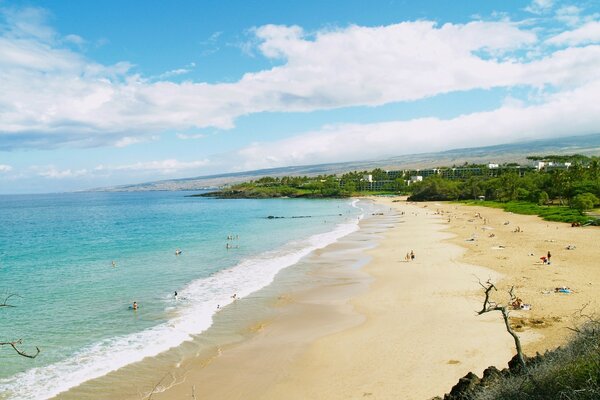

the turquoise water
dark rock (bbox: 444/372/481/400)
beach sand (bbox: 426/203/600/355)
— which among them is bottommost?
beach sand (bbox: 426/203/600/355)

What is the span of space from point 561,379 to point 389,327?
1181 centimetres

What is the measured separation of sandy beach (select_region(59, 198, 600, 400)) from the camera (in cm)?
1342

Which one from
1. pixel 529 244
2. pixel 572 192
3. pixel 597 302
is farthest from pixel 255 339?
pixel 572 192

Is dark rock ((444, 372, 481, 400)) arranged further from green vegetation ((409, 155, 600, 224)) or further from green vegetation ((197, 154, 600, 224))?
green vegetation ((197, 154, 600, 224))

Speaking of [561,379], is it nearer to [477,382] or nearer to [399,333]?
[477,382]

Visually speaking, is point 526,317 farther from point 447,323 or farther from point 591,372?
point 591,372

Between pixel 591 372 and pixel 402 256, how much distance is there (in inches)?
1179

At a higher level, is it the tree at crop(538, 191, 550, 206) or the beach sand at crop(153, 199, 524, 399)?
the beach sand at crop(153, 199, 524, 399)

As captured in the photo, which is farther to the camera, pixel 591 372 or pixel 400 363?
pixel 400 363

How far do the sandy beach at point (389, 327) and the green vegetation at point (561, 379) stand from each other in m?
2.04

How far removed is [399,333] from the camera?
17.6 m

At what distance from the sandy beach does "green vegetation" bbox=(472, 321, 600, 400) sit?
204 centimetres

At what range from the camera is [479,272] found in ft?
91.9

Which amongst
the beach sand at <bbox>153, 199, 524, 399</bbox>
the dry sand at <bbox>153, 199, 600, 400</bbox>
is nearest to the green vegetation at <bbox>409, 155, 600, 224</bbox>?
the dry sand at <bbox>153, 199, 600, 400</bbox>
